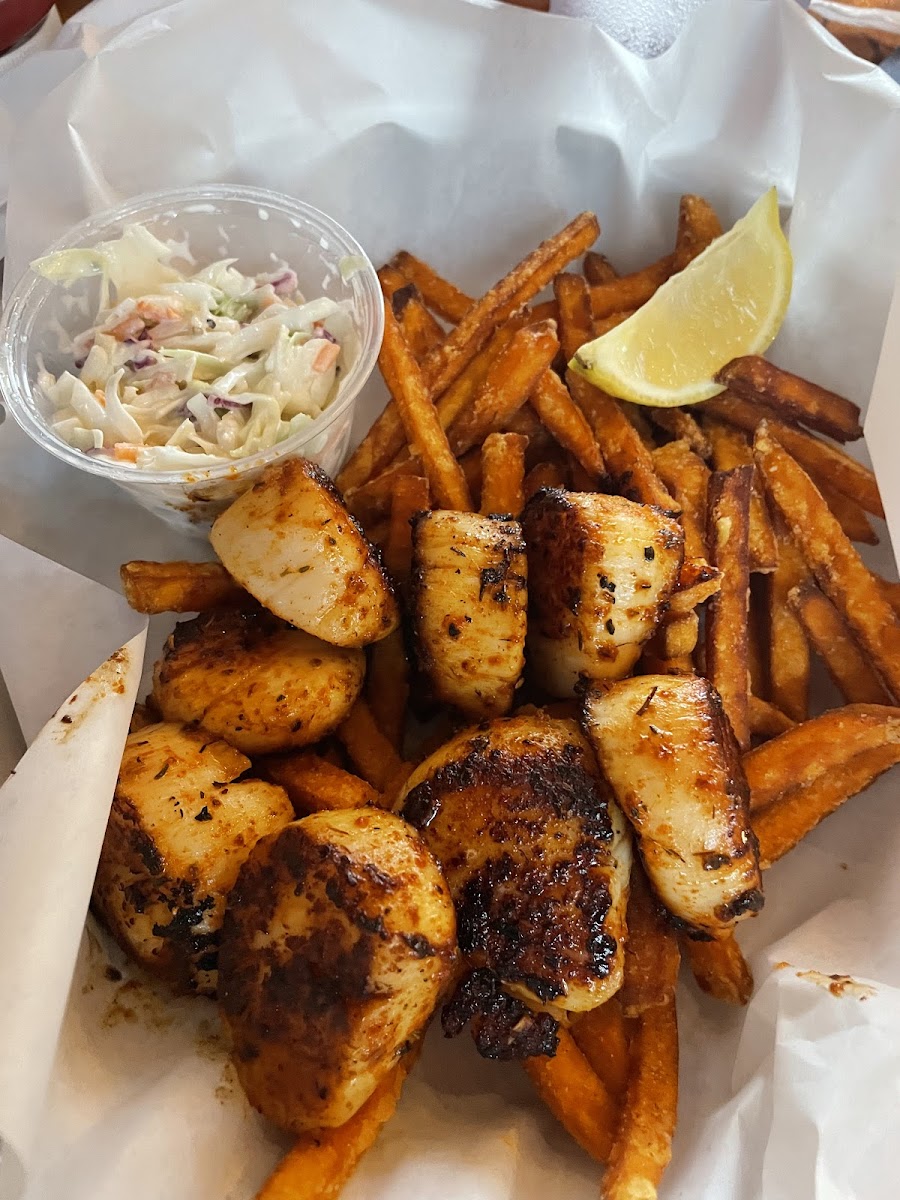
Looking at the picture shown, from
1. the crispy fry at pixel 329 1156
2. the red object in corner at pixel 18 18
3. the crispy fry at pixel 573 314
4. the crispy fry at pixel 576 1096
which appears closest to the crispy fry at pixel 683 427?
the crispy fry at pixel 573 314

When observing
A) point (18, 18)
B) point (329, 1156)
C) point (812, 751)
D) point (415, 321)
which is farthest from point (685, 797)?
point (18, 18)

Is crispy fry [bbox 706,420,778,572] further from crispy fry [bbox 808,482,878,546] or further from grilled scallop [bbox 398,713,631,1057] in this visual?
grilled scallop [bbox 398,713,631,1057]

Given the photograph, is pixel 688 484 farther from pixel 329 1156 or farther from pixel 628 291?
pixel 329 1156

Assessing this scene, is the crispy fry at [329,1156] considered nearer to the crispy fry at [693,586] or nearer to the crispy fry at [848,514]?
the crispy fry at [693,586]

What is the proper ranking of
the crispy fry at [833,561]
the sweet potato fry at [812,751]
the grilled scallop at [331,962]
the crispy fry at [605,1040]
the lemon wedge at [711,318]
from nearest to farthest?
the grilled scallop at [331,962] → the crispy fry at [605,1040] → the sweet potato fry at [812,751] → the crispy fry at [833,561] → the lemon wedge at [711,318]

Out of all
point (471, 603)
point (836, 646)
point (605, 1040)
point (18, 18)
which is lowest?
point (605, 1040)

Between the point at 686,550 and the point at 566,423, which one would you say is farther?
the point at 566,423
